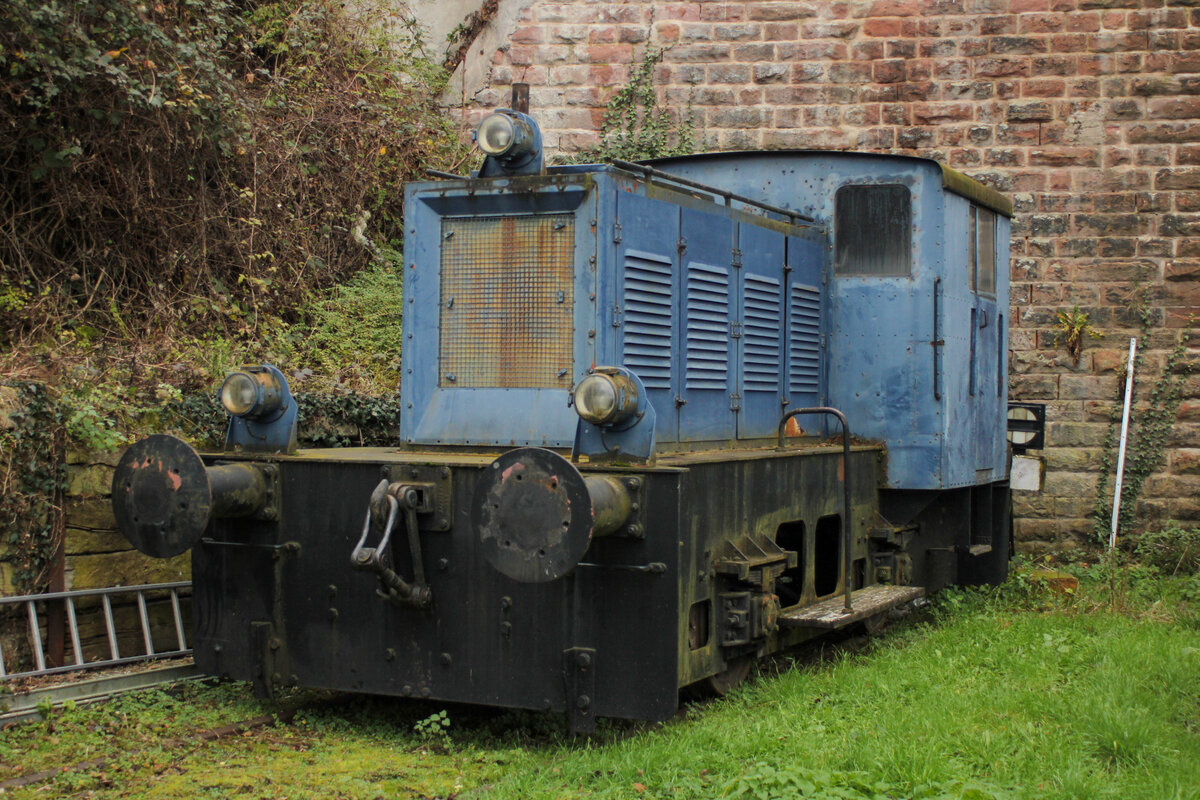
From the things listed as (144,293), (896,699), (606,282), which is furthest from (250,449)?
(144,293)

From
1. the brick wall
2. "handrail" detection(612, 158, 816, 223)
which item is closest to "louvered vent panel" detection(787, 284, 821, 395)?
"handrail" detection(612, 158, 816, 223)

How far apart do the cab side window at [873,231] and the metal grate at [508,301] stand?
2.36 m

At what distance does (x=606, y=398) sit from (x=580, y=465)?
34 cm

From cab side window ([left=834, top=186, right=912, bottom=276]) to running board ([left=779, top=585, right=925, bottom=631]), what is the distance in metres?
1.86

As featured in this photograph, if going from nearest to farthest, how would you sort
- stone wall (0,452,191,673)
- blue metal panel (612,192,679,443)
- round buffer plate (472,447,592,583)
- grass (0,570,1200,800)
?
1. grass (0,570,1200,800)
2. round buffer plate (472,447,592,583)
3. blue metal panel (612,192,679,443)
4. stone wall (0,452,191,673)

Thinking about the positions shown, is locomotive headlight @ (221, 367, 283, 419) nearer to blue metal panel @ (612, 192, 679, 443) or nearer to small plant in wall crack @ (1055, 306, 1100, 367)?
blue metal panel @ (612, 192, 679, 443)

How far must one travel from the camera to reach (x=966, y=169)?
10977 mm

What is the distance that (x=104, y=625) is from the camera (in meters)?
6.39

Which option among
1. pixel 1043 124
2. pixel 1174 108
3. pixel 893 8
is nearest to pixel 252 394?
pixel 893 8

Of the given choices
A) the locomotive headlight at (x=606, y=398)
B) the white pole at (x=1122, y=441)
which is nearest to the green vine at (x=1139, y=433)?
the white pole at (x=1122, y=441)

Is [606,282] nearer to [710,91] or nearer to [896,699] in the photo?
[896,699]

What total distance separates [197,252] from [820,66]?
580cm

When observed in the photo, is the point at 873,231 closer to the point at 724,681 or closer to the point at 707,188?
the point at 707,188

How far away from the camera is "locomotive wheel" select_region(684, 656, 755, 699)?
5492mm
